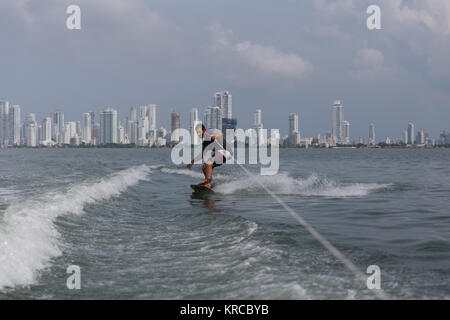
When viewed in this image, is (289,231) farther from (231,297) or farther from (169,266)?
(231,297)

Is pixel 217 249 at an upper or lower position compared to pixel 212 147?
lower

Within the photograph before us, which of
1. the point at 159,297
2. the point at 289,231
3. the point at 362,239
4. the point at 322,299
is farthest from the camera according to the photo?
the point at 289,231

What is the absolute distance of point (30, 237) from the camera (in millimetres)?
6461

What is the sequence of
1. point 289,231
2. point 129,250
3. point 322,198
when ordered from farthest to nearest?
1. point 322,198
2. point 289,231
3. point 129,250

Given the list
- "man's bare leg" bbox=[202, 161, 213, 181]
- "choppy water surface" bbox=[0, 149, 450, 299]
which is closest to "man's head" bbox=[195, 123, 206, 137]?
"man's bare leg" bbox=[202, 161, 213, 181]

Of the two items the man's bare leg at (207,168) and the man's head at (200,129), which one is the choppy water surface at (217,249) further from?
the man's head at (200,129)

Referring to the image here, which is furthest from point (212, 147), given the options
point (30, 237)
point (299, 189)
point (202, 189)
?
point (30, 237)

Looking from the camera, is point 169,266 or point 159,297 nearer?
point 159,297

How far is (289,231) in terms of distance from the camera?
764 cm

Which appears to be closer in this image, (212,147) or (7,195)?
(7,195)

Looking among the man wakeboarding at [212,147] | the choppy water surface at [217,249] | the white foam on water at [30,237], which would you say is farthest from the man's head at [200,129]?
the white foam on water at [30,237]

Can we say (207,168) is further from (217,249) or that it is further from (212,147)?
(217,249)

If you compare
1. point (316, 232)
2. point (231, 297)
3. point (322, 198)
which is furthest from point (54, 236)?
point (322, 198)

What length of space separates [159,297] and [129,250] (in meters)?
2.28
